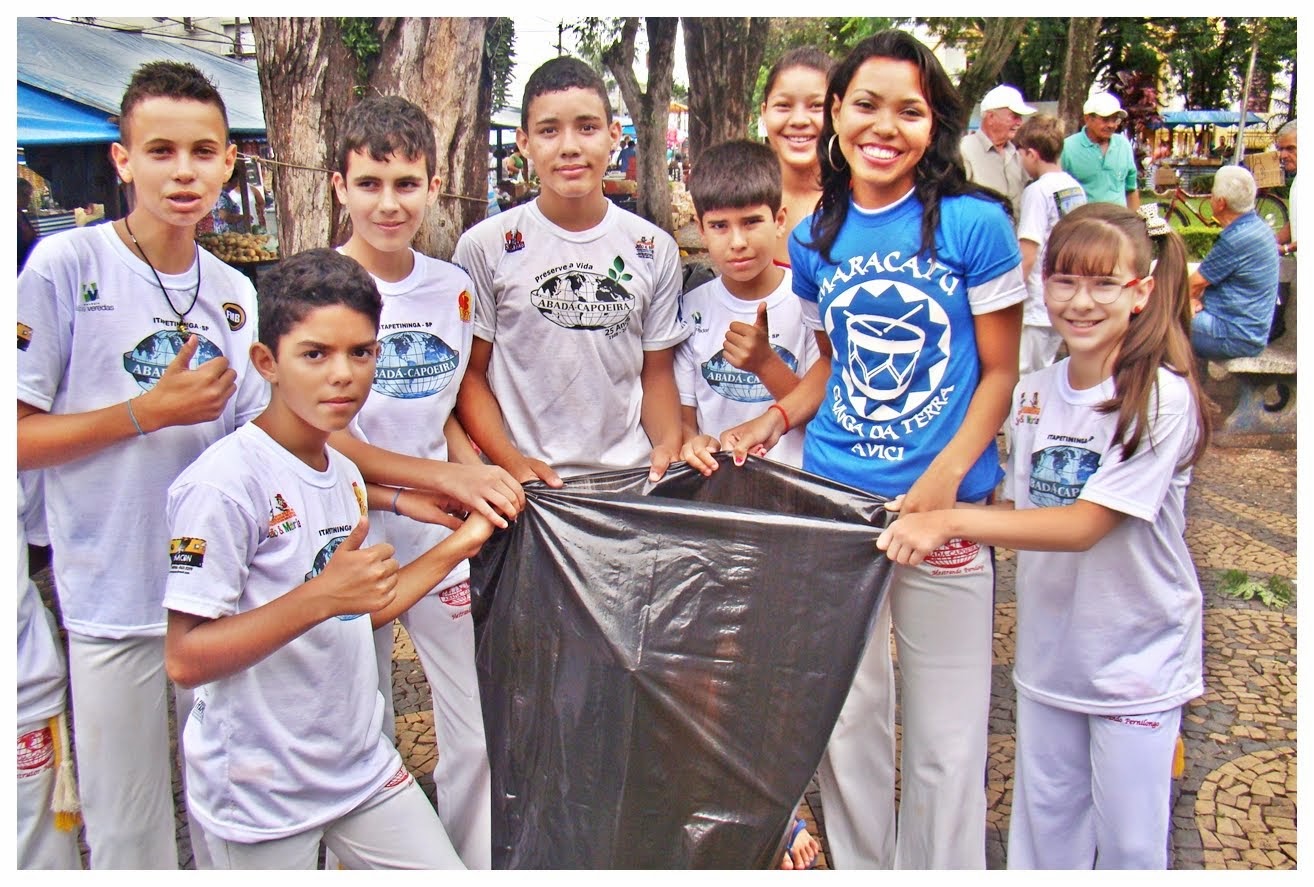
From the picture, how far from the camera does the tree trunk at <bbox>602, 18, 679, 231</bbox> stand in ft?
50.8

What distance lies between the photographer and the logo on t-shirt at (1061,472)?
7.39ft

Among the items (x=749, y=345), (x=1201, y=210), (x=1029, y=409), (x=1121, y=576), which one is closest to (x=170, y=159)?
(x=749, y=345)

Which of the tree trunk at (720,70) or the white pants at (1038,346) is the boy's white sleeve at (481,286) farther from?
the tree trunk at (720,70)

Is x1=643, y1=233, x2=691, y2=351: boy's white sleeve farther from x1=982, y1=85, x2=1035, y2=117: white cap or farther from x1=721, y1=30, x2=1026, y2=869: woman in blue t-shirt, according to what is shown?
x1=982, y1=85, x2=1035, y2=117: white cap

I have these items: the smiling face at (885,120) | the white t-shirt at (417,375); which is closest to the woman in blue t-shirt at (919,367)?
the smiling face at (885,120)

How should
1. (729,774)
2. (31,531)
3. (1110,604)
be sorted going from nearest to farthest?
(729,774), (1110,604), (31,531)

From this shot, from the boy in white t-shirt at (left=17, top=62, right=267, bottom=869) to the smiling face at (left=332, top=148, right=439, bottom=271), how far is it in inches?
12.1

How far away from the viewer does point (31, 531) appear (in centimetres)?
242

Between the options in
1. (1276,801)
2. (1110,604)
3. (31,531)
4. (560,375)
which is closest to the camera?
(1110,604)

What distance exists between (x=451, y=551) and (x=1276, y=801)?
2.63m

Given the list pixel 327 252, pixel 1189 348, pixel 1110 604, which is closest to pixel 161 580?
pixel 327 252

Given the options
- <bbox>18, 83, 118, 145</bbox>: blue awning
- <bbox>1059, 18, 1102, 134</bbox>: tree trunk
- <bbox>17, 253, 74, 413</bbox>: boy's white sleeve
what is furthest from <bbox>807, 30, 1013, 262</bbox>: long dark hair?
<bbox>1059, 18, 1102, 134</bbox>: tree trunk

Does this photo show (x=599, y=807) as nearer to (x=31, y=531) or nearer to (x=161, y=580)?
(x=161, y=580)

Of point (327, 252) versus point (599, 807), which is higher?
point (327, 252)
